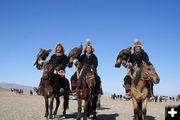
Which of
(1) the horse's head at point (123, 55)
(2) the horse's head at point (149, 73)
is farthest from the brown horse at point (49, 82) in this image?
(2) the horse's head at point (149, 73)

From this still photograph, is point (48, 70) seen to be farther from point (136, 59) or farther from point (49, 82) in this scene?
point (136, 59)

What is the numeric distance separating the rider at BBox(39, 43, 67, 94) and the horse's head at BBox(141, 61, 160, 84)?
15.5 feet

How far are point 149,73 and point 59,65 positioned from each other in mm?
5203

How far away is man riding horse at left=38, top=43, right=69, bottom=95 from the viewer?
1831 cm

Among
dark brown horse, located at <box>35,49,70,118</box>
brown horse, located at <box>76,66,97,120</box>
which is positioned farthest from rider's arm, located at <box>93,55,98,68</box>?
dark brown horse, located at <box>35,49,70,118</box>

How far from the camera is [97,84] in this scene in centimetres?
1802

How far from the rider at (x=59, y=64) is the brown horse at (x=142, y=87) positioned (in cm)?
409

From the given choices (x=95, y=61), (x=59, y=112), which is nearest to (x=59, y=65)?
(x=95, y=61)

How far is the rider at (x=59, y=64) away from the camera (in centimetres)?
1828

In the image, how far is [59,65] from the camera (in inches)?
721

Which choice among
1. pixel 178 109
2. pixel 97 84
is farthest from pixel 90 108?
pixel 178 109

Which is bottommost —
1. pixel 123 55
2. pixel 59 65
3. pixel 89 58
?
pixel 59 65

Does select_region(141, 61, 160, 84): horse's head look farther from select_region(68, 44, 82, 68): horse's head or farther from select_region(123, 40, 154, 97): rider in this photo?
select_region(68, 44, 82, 68): horse's head

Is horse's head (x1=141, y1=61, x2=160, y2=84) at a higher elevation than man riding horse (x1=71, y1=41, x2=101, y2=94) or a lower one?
lower
